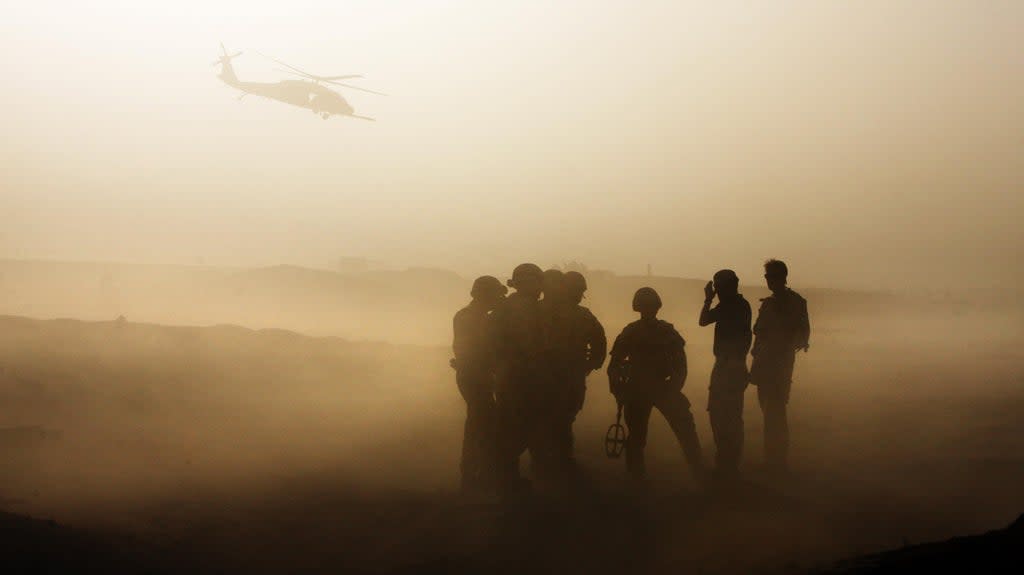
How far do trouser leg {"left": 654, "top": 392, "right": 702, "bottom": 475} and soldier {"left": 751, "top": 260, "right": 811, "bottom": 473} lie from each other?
128 centimetres

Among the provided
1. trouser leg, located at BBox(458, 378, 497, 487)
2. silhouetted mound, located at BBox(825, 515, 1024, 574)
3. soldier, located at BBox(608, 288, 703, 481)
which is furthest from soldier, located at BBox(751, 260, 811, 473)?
silhouetted mound, located at BBox(825, 515, 1024, 574)

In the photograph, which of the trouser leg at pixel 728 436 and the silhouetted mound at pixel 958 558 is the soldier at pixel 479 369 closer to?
the trouser leg at pixel 728 436

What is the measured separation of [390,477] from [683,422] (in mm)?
A: 3827

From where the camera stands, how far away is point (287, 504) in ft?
34.4

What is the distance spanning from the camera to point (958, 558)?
231 inches

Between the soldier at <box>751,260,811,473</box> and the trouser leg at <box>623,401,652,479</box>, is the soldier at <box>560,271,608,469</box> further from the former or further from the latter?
the soldier at <box>751,260,811,473</box>

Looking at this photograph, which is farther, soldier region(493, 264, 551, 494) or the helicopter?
the helicopter

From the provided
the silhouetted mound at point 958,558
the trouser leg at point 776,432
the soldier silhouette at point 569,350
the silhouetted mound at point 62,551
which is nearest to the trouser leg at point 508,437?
the soldier silhouette at point 569,350

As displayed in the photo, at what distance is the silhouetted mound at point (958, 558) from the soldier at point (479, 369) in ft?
14.5

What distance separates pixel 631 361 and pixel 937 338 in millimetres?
42625

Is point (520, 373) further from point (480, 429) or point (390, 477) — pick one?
point (390, 477)

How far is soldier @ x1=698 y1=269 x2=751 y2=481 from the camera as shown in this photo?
424 inches

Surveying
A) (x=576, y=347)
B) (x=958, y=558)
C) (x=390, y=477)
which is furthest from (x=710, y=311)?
(x=958, y=558)

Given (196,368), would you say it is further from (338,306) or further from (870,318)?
(338,306)
